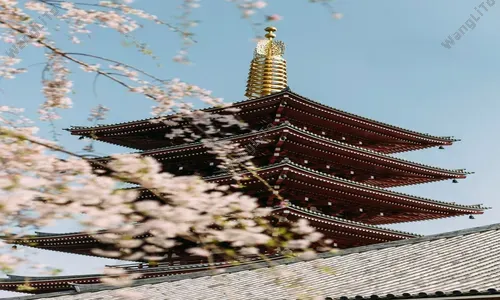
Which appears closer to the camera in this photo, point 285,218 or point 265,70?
point 285,218

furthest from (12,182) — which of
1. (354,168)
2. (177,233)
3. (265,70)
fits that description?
(265,70)

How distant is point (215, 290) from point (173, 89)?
8260 mm

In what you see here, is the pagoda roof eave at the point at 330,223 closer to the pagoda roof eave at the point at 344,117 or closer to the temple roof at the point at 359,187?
the temple roof at the point at 359,187

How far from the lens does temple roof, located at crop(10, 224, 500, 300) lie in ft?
32.7

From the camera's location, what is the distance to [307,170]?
60.2ft

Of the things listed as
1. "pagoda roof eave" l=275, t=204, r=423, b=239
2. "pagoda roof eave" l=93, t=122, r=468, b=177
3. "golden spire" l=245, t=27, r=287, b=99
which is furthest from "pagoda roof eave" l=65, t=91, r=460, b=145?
"golden spire" l=245, t=27, r=287, b=99

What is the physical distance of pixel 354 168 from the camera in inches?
833

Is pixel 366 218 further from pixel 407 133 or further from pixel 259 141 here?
pixel 259 141

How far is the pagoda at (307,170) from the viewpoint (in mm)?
18766

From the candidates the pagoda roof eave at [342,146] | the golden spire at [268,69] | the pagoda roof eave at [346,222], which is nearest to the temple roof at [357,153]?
the pagoda roof eave at [342,146]

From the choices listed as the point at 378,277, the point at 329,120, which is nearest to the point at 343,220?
the point at 329,120

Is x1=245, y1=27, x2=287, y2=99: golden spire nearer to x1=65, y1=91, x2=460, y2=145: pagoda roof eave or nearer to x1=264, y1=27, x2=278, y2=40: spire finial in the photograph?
x1=264, y1=27, x2=278, y2=40: spire finial

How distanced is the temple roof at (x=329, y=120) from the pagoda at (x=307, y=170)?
0.03 metres

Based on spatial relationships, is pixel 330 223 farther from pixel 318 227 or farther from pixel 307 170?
pixel 307 170
